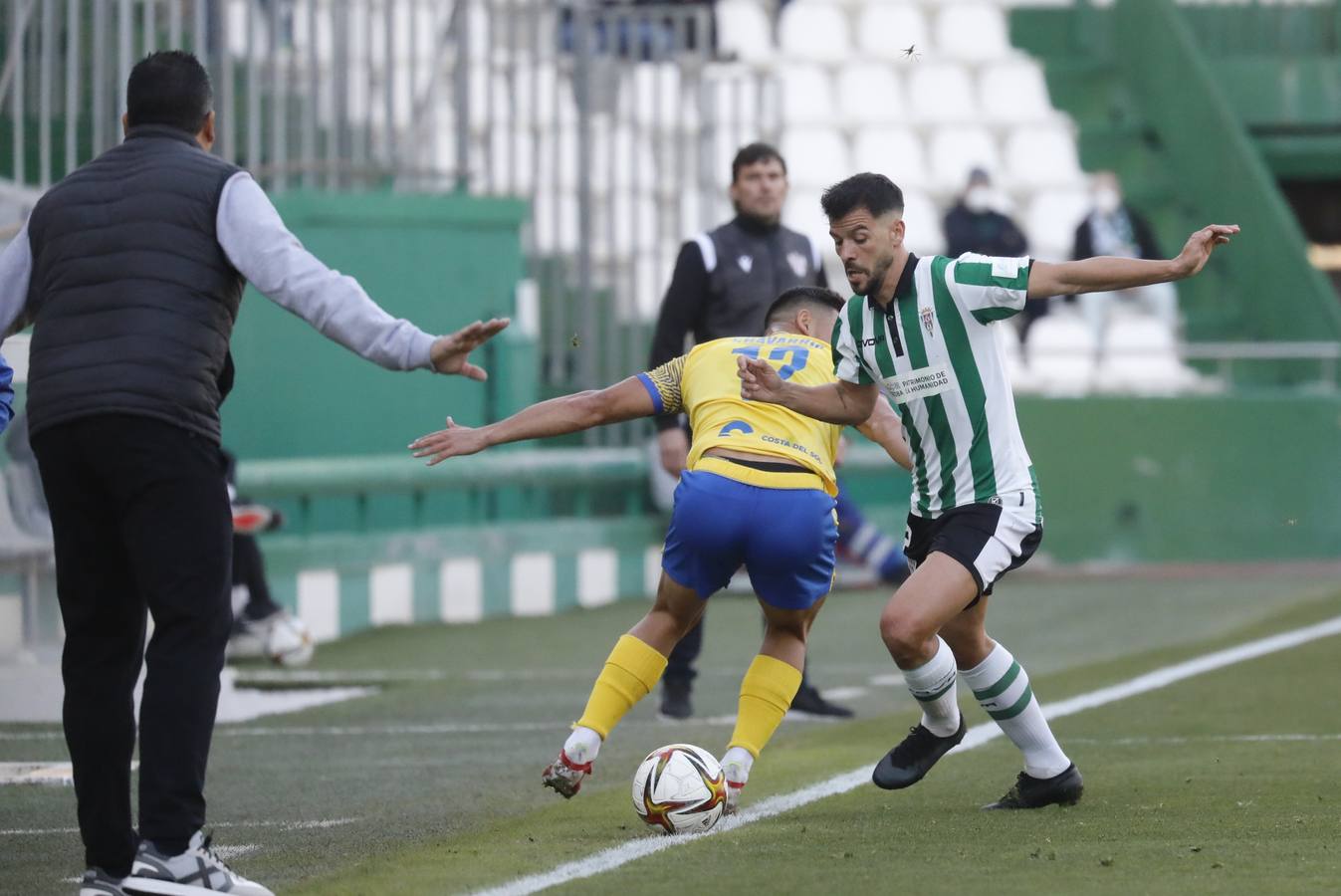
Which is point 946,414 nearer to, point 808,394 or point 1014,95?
point 808,394

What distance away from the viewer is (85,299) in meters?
5.38

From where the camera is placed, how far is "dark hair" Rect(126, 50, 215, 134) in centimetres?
552

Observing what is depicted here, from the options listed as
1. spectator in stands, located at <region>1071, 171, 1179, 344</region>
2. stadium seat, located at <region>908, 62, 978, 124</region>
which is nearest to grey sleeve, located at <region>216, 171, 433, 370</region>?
spectator in stands, located at <region>1071, 171, 1179, 344</region>

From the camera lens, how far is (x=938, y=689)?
22.4 feet

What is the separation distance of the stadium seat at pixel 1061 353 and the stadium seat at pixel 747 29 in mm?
4174

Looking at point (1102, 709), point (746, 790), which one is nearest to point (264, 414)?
point (1102, 709)

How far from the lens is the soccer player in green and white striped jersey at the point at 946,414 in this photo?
6.49 metres

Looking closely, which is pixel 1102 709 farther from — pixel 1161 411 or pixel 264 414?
pixel 1161 411

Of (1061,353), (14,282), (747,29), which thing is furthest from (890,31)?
(14,282)

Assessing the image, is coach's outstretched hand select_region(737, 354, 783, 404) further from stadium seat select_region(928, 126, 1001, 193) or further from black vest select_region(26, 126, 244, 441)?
stadium seat select_region(928, 126, 1001, 193)

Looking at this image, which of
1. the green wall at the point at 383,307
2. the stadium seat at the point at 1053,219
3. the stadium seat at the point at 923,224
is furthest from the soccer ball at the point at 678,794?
the stadium seat at the point at 1053,219

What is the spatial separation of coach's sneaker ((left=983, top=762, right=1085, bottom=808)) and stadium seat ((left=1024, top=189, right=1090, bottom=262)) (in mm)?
13814

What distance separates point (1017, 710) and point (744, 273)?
2991mm

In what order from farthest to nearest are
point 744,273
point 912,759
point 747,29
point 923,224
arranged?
point 747,29
point 923,224
point 744,273
point 912,759
